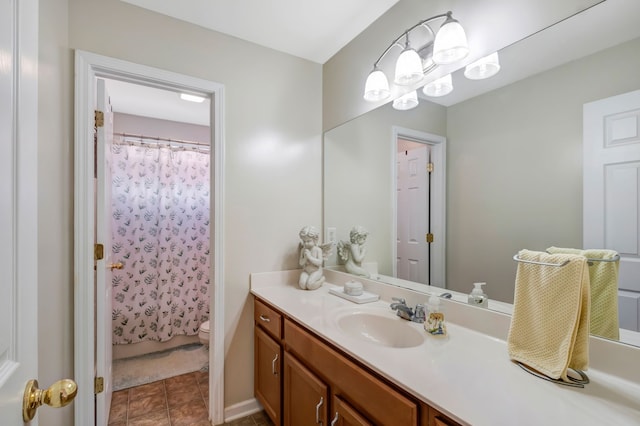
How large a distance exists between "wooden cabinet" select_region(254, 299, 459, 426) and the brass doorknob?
0.76 meters

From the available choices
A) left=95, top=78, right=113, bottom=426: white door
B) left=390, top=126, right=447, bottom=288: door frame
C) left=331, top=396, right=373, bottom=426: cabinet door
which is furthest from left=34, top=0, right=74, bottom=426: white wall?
left=390, top=126, right=447, bottom=288: door frame

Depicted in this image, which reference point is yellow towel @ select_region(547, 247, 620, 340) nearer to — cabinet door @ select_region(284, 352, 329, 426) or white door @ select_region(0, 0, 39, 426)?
cabinet door @ select_region(284, 352, 329, 426)

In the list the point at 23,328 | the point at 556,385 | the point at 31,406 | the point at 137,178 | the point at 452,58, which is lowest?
the point at 556,385

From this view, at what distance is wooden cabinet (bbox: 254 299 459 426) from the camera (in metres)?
0.84

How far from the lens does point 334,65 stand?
2.12 metres

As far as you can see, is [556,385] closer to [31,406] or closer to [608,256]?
[608,256]

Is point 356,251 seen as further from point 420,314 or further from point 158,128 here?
point 158,128

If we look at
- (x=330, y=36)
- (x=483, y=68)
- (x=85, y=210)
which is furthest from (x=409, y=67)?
(x=85, y=210)

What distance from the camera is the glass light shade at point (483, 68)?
1183mm

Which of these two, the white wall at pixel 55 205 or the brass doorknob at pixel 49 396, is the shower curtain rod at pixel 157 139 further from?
the brass doorknob at pixel 49 396

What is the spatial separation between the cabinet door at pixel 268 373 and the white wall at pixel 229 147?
10 cm

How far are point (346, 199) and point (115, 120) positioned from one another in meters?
2.48

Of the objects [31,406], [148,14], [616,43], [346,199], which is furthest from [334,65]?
[31,406]

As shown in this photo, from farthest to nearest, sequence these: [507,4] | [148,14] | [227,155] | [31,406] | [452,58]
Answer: [227,155] → [148,14] → [452,58] → [507,4] → [31,406]
